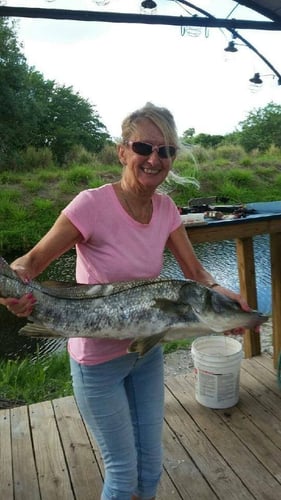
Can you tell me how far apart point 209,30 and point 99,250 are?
3.13 m

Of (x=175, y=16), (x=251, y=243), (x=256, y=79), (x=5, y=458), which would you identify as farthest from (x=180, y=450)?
(x=256, y=79)

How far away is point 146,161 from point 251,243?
1865 mm

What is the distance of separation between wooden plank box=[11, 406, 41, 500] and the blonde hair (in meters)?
1.75

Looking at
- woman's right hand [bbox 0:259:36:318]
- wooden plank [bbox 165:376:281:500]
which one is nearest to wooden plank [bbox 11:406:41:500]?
wooden plank [bbox 165:376:281:500]

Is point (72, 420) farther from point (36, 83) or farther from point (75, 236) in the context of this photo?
point (36, 83)

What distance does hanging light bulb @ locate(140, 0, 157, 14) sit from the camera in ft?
11.2

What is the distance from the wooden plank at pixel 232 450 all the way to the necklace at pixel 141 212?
1421mm

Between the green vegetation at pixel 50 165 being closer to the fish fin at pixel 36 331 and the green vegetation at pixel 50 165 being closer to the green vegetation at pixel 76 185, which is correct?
the green vegetation at pixel 76 185

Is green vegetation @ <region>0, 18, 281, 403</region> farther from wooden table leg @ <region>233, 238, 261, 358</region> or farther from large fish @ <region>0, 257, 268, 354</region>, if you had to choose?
large fish @ <region>0, 257, 268, 354</region>

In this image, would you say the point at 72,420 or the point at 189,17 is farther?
the point at 189,17

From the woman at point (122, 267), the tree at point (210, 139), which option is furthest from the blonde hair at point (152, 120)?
the tree at point (210, 139)

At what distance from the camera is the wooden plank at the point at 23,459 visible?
2289 millimetres

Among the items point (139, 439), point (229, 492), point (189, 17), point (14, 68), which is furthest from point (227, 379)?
point (14, 68)

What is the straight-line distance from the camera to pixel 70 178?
13.7 m
